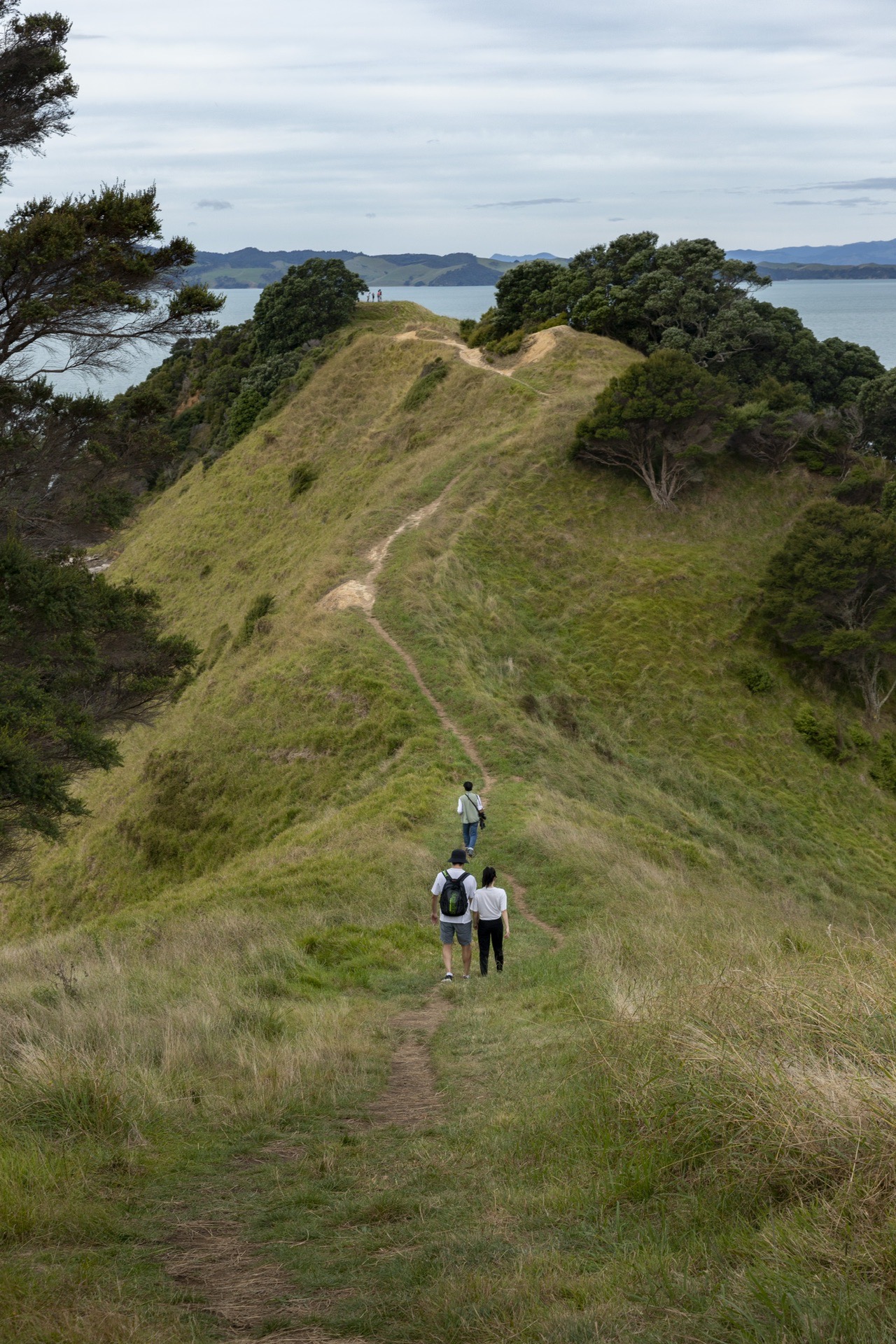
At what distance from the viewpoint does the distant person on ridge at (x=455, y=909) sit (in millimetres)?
11086

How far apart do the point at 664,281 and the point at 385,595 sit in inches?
1165

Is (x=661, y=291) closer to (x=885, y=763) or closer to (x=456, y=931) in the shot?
(x=885, y=763)

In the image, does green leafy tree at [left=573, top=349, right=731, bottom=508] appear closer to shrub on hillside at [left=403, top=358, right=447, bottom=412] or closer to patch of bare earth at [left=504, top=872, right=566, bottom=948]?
shrub on hillside at [left=403, top=358, right=447, bottom=412]

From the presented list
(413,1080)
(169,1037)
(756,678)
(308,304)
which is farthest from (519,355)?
(169,1037)

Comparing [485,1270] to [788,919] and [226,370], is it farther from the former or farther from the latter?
[226,370]

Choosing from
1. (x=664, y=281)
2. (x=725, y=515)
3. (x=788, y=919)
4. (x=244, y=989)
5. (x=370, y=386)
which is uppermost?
(x=664, y=281)

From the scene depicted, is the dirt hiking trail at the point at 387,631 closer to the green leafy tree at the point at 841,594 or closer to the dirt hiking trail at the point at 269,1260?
the dirt hiking trail at the point at 269,1260

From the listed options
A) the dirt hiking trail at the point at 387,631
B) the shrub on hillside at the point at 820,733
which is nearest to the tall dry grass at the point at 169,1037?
the dirt hiking trail at the point at 387,631

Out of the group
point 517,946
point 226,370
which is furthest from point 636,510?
point 226,370

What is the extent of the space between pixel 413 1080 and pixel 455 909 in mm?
3437

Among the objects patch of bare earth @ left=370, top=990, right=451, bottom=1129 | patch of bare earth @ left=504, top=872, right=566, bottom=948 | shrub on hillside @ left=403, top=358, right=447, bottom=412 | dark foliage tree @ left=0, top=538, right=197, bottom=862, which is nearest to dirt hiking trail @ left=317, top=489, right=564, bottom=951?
patch of bare earth @ left=504, top=872, right=566, bottom=948

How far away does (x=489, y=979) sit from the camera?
427 inches

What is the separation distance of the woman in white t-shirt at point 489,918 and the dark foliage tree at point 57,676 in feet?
19.8

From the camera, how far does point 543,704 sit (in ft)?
92.0
